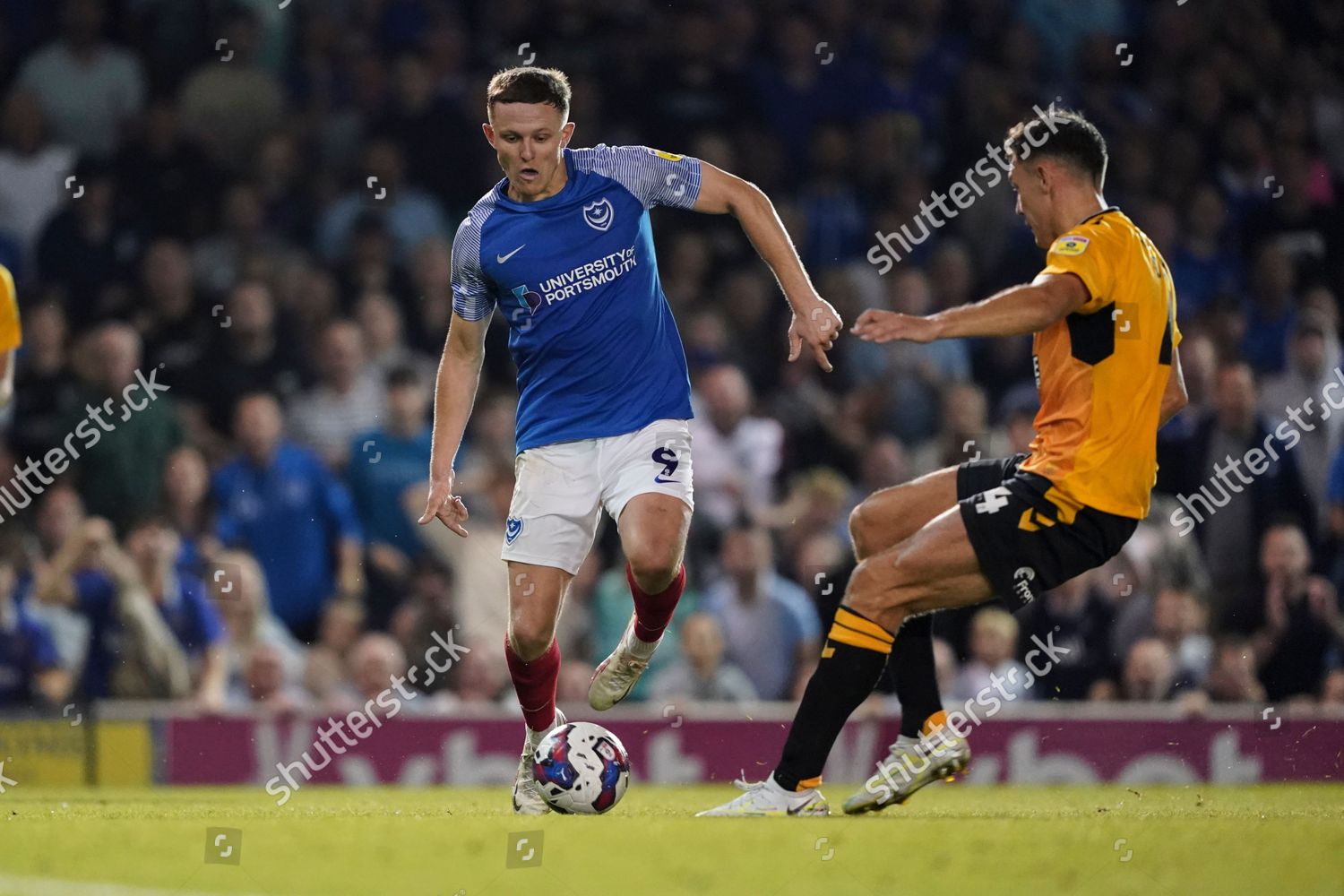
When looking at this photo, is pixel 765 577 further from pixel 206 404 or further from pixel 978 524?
pixel 978 524

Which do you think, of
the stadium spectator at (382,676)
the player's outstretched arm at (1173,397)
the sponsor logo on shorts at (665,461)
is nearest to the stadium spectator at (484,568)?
the stadium spectator at (382,676)

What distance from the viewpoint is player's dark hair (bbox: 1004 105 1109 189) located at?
6324 mm

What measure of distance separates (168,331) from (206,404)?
59cm

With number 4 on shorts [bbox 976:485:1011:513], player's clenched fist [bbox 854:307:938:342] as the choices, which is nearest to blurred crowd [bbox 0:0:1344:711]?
number 4 on shorts [bbox 976:485:1011:513]

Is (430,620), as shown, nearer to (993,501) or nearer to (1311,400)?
(993,501)

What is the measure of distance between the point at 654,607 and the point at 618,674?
385mm

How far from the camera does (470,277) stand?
22.7ft

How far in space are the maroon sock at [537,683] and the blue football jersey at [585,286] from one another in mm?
815

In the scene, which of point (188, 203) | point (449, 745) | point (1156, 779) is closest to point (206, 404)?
point (188, 203)

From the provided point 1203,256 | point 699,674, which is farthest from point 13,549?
point 1203,256

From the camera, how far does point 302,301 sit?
38.9 ft

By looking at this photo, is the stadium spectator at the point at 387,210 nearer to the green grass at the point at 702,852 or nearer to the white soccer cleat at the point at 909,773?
the green grass at the point at 702,852

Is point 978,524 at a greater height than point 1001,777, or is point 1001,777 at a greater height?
point 978,524

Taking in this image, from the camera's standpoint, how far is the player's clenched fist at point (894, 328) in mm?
5547
